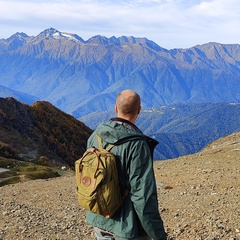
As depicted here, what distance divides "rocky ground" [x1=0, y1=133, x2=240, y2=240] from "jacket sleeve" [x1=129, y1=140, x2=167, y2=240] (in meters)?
5.43

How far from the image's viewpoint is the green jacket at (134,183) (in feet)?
18.3

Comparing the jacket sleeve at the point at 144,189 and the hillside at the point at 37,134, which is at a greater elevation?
the jacket sleeve at the point at 144,189

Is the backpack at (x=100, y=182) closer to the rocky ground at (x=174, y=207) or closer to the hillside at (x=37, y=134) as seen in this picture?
the rocky ground at (x=174, y=207)

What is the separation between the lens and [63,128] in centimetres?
6931

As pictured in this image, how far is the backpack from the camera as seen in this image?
5.70 meters

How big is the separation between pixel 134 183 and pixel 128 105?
1.20 m

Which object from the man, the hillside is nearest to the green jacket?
the man

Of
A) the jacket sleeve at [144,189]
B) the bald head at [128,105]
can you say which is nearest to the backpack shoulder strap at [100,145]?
the jacket sleeve at [144,189]

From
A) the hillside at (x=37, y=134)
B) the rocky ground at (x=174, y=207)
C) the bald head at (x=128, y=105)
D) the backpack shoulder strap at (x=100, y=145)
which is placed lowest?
the hillside at (x=37, y=134)

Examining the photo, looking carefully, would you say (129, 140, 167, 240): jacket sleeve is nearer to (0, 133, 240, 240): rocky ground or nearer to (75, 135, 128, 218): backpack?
(75, 135, 128, 218): backpack

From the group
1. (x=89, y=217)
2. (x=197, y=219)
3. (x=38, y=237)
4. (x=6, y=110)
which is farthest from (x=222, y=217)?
(x=6, y=110)

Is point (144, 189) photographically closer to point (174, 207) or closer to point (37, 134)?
point (174, 207)

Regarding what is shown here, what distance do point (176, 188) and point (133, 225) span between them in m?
12.3

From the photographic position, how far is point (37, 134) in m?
60.8
